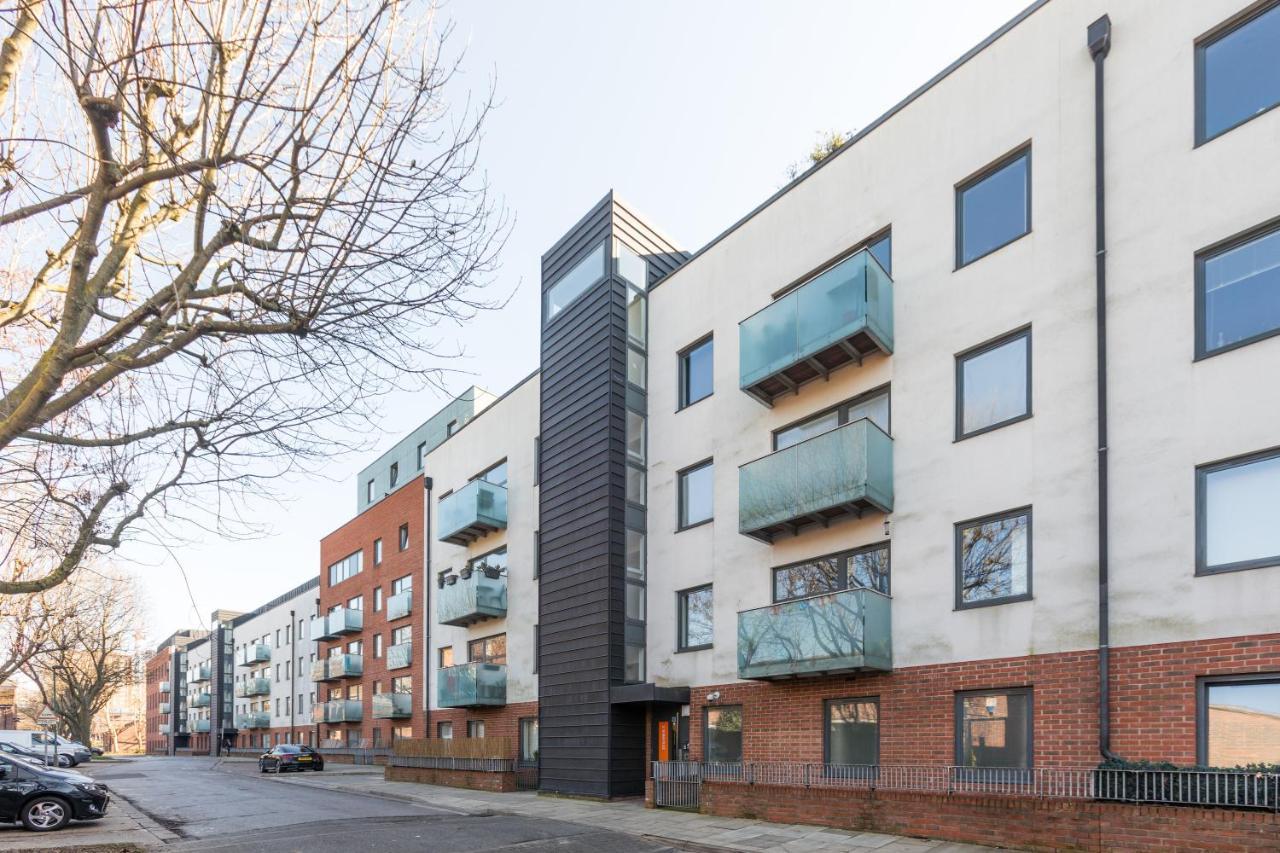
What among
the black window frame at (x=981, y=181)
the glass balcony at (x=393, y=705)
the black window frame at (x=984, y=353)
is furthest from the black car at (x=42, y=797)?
the black window frame at (x=981, y=181)

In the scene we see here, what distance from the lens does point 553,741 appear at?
2098 cm

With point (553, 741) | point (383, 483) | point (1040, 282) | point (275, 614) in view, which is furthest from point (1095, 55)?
point (275, 614)

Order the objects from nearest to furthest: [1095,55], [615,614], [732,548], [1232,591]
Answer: [1232,591], [1095,55], [732,548], [615,614]

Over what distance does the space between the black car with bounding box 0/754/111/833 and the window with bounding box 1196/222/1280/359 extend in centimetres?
1910

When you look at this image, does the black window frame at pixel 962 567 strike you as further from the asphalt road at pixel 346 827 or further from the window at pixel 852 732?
the asphalt road at pixel 346 827

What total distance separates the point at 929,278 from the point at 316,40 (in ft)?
35.6

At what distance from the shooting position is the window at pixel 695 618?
18.2 metres

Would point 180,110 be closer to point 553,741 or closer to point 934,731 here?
point 934,731

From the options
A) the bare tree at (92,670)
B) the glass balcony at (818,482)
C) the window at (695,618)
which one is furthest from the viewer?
the bare tree at (92,670)

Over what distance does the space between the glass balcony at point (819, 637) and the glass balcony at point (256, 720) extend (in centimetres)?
4797

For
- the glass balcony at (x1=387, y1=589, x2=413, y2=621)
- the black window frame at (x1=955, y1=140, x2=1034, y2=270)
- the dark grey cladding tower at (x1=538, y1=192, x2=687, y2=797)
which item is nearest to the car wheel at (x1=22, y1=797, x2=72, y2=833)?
the dark grey cladding tower at (x1=538, y1=192, x2=687, y2=797)

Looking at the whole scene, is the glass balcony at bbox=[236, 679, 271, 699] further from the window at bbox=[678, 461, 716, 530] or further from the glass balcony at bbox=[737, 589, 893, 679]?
the glass balcony at bbox=[737, 589, 893, 679]

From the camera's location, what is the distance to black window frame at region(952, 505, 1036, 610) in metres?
12.1

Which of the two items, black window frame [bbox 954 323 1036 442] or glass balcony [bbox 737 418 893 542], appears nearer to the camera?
black window frame [bbox 954 323 1036 442]
